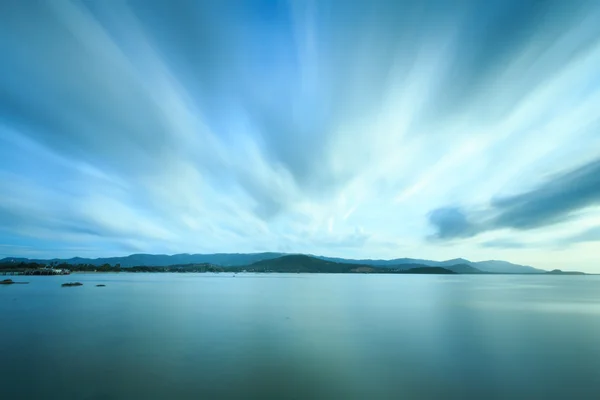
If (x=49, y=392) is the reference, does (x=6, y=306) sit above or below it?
above

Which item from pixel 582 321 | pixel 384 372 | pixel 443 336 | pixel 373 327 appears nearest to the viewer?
pixel 384 372

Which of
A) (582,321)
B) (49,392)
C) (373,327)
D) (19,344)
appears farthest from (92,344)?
(582,321)

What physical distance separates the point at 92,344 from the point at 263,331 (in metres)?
15.2

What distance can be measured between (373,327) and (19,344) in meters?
33.5

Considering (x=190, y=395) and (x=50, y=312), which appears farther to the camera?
(x=50, y=312)

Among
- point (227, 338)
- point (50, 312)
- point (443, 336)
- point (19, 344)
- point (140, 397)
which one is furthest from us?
point (50, 312)

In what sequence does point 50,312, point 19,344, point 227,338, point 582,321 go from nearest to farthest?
point 19,344, point 227,338, point 582,321, point 50,312

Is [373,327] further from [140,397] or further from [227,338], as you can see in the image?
[140,397]

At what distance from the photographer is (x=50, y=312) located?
140 feet

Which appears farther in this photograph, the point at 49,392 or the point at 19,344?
the point at 19,344

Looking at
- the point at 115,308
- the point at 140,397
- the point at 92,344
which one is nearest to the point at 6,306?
the point at 115,308

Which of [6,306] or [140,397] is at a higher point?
[6,306]

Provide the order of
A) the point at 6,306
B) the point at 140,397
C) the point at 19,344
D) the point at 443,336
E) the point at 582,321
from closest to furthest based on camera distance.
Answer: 1. the point at 140,397
2. the point at 19,344
3. the point at 443,336
4. the point at 582,321
5. the point at 6,306

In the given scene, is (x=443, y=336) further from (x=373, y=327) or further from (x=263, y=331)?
(x=263, y=331)
